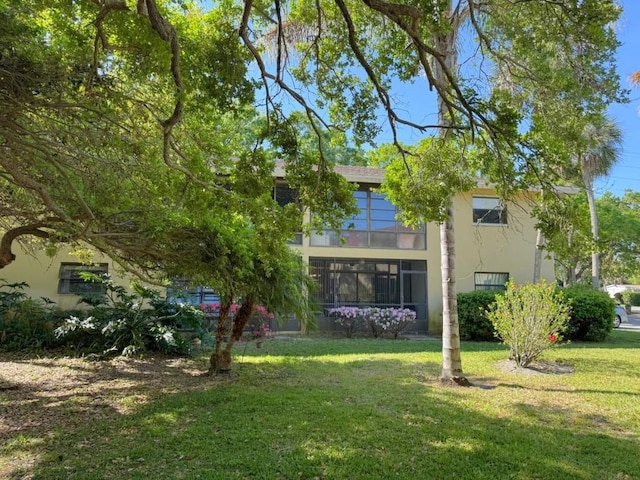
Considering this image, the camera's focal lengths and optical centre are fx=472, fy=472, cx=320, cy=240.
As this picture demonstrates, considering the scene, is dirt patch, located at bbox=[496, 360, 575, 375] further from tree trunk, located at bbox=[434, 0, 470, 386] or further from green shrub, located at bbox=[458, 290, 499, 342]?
green shrub, located at bbox=[458, 290, 499, 342]

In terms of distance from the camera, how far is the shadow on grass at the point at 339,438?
4.62 m

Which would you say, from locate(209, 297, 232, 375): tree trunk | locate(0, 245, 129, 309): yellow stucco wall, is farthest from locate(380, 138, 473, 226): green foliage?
locate(0, 245, 129, 309): yellow stucco wall

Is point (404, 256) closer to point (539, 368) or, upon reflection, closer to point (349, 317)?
point (349, 317)

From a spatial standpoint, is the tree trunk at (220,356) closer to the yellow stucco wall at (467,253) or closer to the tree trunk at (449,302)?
the tree trunk at (449,302)

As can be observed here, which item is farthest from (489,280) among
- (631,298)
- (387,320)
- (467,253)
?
(631,298)

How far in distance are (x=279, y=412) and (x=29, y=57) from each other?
518 centimetres

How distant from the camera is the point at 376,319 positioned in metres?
16.1

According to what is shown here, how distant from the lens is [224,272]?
24.7 ft

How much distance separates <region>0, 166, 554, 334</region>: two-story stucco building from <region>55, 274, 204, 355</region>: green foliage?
6060 mm

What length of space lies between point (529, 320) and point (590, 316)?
768cm

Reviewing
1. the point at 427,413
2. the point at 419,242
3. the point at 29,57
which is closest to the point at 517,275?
the point at 419,242

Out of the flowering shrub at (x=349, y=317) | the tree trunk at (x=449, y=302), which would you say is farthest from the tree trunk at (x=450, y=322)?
the flowering shrub at (x=349, y=317)

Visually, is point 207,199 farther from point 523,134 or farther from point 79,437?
point 523,134

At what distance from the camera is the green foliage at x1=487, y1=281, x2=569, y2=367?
9445mm
